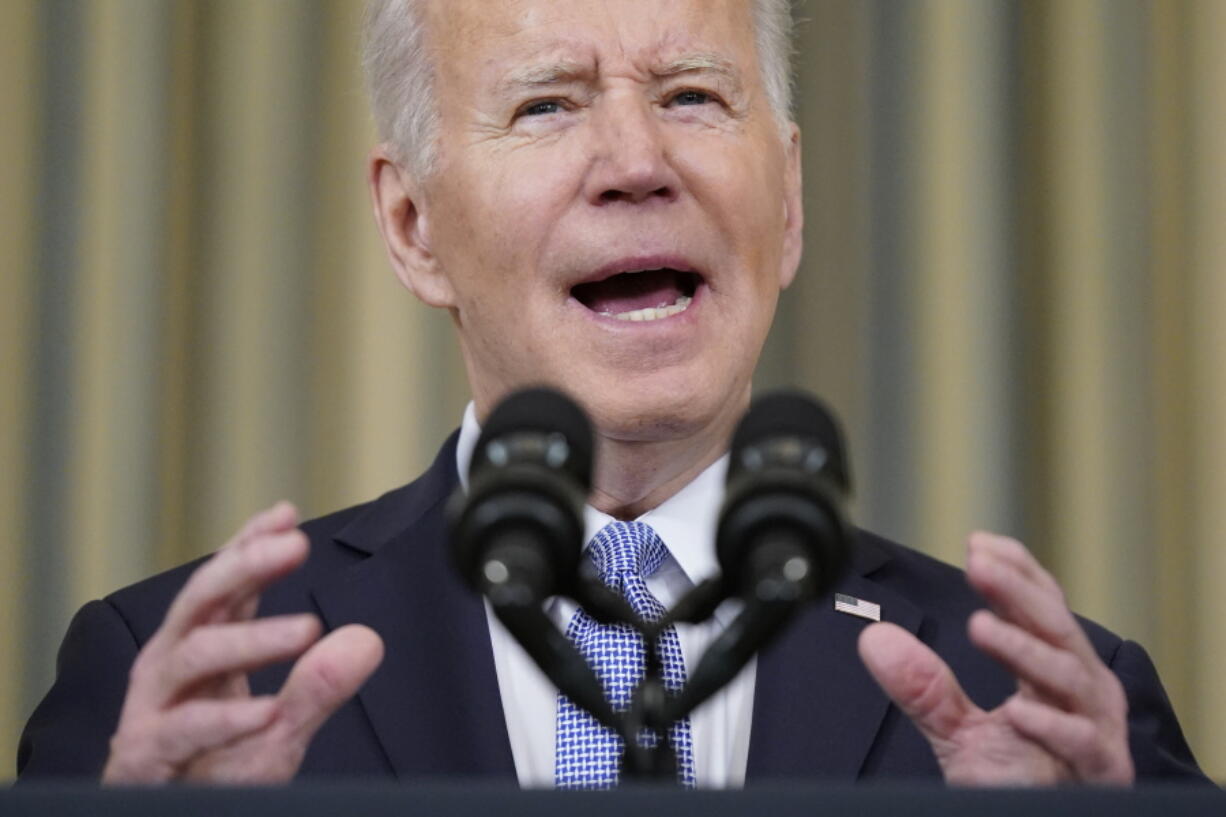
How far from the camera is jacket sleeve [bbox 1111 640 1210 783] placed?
165 cm

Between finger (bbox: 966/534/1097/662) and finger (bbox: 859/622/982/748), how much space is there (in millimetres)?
59

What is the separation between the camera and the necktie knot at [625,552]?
5.62 feet

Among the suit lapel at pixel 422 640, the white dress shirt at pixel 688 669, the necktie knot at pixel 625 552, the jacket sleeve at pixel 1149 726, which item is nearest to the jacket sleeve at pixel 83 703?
the suit lapel at pixel 422 640

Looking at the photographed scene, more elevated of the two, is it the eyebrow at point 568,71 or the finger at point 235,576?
the eyebrow at point 568,71

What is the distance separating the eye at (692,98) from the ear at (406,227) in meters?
0.32

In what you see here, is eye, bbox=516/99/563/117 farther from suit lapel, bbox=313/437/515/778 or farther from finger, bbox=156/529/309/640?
finger, bbox=156/529/309/640

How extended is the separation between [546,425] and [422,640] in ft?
2.75

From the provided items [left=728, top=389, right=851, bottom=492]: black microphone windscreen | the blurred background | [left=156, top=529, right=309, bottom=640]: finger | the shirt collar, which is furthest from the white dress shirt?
the blurred background

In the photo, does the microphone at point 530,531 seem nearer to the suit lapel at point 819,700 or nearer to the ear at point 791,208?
the suit lapel at point 819,700

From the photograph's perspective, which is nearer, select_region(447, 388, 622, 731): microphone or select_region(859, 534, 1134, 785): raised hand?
select_region(447, 388, 622, 731): microphone

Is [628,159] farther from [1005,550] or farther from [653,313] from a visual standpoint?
[1005,550]

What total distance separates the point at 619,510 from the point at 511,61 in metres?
0.50

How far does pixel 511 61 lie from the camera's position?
1.82m

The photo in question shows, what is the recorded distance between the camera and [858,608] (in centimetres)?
180
